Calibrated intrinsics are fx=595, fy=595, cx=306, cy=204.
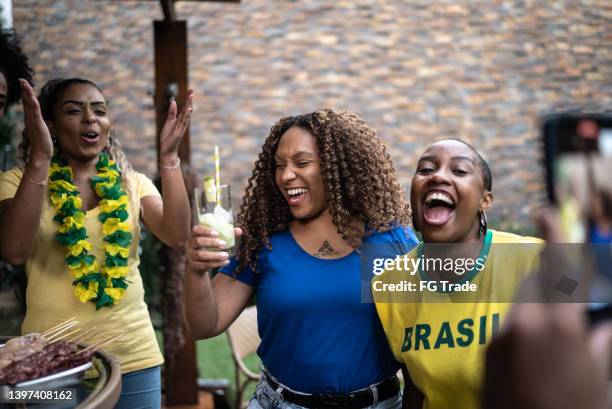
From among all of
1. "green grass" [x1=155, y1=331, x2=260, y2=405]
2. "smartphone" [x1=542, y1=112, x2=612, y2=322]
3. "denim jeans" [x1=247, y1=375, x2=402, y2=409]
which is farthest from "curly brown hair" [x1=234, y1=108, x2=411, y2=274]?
"green grass" [x1=155, y1=331, x2=260, y2=405]

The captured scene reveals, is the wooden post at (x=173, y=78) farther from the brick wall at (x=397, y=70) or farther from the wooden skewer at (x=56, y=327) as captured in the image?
the brick wall at (x=397, y=70)

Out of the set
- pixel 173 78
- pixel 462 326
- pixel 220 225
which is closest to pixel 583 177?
pixel 462 326

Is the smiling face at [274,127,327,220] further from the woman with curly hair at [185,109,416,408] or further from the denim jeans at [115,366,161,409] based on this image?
the denim jeans at [115,366,161,409]

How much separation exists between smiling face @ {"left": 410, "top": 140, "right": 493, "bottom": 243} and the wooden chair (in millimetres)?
1963

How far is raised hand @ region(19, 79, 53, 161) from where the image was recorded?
62.0 inches

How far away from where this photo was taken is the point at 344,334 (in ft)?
5.08

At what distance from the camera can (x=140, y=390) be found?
1799 millimetres

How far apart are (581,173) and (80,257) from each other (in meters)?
1.66

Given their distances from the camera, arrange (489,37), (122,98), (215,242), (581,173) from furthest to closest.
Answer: (489,37) → (122,98) → (215,242) → (581,173)

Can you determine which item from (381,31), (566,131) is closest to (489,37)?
(381,31)

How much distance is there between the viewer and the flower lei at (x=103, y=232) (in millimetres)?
1765

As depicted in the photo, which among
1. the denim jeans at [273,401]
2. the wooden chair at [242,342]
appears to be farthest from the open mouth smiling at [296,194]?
the wooden chair at [242,342]

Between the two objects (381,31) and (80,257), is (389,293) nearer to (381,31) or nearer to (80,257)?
(80,257)

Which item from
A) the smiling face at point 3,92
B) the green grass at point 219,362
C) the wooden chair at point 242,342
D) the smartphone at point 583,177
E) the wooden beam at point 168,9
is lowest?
the green grass at point 219,362
